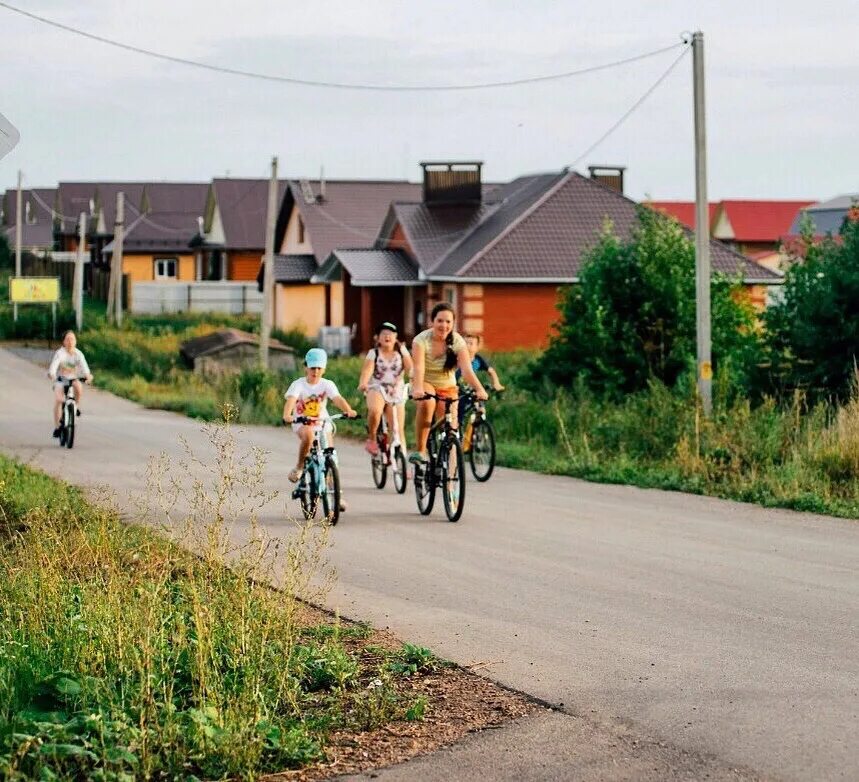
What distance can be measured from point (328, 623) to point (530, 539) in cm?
404

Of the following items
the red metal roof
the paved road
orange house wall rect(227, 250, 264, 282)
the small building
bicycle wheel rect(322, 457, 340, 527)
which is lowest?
the paved road

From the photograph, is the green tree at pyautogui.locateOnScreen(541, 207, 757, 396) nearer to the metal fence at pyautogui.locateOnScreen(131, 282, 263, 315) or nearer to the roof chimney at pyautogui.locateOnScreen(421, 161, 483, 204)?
the roof chimney at pyautogui.locateOnScreen(421, 161, 483, 204)

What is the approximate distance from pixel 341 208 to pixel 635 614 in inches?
2172

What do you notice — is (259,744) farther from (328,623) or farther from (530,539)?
(530,539)

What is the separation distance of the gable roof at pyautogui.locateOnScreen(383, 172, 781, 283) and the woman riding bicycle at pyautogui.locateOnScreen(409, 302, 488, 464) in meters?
30.0

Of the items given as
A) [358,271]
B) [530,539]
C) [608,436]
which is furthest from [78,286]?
[530,539]

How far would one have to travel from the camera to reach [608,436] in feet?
64.3

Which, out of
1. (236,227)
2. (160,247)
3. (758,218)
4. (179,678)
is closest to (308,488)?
(179,678)

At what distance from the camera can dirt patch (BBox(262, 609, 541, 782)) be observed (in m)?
6.12

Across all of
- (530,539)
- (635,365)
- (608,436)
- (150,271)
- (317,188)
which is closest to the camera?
(530,539)

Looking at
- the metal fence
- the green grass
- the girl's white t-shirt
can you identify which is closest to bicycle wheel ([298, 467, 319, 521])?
the girl's white t-shirt

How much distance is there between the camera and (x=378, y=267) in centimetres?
5012

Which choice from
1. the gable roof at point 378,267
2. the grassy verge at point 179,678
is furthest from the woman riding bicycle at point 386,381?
the gable roof at point 378,267

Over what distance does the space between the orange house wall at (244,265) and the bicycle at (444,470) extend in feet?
207
